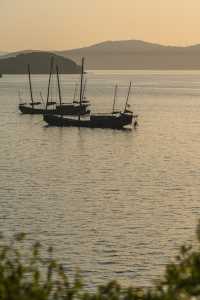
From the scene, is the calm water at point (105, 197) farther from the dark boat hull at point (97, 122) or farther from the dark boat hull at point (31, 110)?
the dark boat hull at point (31, 110)

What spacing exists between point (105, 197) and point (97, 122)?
6098cm

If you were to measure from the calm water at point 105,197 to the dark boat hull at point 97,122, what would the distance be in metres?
2.78

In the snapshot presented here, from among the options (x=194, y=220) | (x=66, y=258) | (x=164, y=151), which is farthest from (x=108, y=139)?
(x=66, y=258)

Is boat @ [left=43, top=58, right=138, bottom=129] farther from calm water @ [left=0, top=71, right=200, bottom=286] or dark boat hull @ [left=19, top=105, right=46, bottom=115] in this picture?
dark boat hull @ [left=19, top=105, right=46, bottom=115]

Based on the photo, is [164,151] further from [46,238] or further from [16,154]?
[46,238]

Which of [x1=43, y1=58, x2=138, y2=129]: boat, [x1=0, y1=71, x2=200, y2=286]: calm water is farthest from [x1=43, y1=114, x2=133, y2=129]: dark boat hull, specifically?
[x1=0, y1=71, x2=200, y2=286]: calm water

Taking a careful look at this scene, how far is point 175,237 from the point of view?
126ft

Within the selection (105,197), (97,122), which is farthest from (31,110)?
(105,197)

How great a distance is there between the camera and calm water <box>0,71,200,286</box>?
34.8 meters

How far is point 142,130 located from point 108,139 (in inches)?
699

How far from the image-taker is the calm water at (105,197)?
3484cm

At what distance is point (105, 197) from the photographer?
171 ft

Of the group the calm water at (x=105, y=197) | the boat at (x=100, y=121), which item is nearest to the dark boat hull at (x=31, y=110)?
the boat at (x=100, y=121)

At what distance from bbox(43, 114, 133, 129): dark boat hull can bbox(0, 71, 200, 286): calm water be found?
278 centimetres
